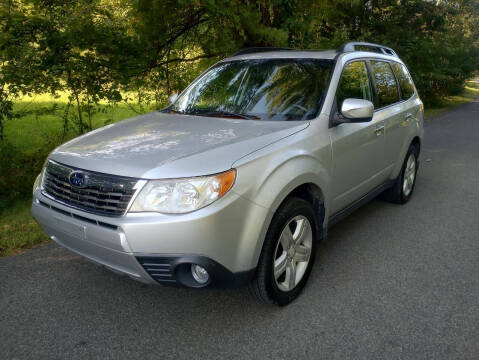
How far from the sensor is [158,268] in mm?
2490

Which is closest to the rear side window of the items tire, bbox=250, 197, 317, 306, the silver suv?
the silver suv

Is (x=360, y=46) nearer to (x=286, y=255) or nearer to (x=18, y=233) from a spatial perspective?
(x=286, y=255)

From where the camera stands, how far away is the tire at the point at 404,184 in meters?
5.07

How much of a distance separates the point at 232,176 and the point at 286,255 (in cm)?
83

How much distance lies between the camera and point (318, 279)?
3.49 metres

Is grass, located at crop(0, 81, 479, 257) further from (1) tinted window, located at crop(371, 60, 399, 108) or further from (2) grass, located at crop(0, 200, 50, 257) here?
(1) tinted window, located at crop(371, 60, 399, 108)

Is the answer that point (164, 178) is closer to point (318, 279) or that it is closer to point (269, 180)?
point (269, 180)

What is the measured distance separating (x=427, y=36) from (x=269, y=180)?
15.1m

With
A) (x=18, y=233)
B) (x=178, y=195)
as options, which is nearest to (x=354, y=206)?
(x=178, y=195)

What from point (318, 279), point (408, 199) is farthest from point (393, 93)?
point (318, 279)

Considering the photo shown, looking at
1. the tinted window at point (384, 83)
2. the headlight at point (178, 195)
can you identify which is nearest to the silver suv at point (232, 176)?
the headlight at point (178, 195)

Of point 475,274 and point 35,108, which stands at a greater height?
point 35,108

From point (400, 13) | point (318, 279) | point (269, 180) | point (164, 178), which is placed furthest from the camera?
point (400, 13)

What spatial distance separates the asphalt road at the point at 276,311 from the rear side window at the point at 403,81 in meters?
1.69
